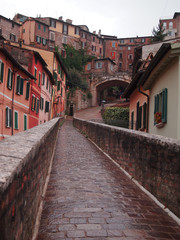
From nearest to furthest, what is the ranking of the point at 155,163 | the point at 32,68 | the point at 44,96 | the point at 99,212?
the point at 99,212
the point at 155,163
the point at 32,68
the point at 44,96

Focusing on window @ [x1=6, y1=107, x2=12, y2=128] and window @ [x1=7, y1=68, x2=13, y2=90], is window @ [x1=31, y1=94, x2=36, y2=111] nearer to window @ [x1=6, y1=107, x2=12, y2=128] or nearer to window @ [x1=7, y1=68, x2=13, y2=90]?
window @ [x1=6, y1=107, x2=12, y2=128]

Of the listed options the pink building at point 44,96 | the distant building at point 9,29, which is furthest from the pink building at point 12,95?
the distant building at point 9,29

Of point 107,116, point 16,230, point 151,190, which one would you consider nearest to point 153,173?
point 151,190

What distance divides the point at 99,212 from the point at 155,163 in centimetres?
150

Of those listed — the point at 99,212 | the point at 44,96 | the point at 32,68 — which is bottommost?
the point at 99,212

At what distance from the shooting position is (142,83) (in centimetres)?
1336

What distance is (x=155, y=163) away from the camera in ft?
16.0

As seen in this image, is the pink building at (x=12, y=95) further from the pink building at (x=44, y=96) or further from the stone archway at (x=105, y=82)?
the stone archway at (x=105, y=82)

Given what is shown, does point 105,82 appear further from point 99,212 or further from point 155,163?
point 99,212

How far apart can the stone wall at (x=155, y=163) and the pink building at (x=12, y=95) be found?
1267 cm

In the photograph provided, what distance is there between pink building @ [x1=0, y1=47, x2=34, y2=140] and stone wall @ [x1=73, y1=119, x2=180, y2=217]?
12674 mm

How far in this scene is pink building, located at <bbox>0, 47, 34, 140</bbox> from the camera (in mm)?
18219

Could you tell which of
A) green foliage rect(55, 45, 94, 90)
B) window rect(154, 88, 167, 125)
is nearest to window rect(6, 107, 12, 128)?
window rect(154, 88, 167, 125)

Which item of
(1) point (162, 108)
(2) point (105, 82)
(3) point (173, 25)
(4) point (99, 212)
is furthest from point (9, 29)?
(4) point (99, 212)
